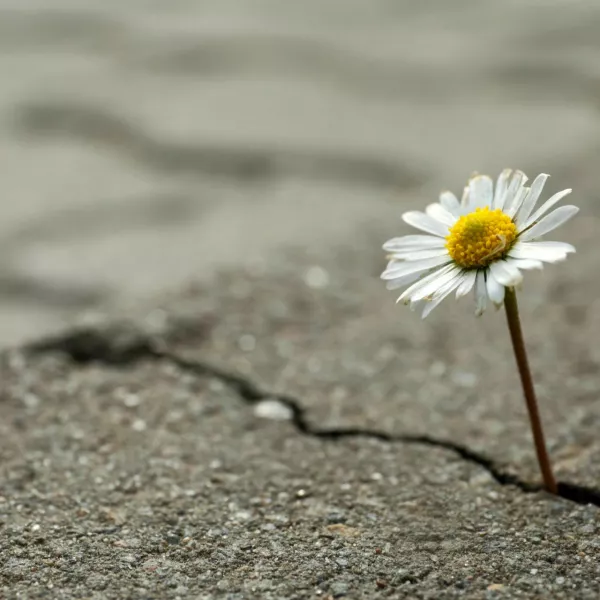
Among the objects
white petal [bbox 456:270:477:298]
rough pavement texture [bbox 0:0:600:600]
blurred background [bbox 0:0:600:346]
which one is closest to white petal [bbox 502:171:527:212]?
white petal [bbox 456:270:477:298]

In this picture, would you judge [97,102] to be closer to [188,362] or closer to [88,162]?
[88,162]

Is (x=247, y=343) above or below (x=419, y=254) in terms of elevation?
below

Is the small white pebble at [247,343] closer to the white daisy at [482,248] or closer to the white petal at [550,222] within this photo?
the white daisy at [482,248]

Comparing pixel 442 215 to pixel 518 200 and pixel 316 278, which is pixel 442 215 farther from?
pixel 316 278

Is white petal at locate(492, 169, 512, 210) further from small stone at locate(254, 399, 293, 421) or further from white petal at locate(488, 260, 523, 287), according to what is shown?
small stone at locate(254, 399, 293, 421)

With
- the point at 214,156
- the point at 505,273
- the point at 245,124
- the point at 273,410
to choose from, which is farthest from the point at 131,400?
the point at 245,124

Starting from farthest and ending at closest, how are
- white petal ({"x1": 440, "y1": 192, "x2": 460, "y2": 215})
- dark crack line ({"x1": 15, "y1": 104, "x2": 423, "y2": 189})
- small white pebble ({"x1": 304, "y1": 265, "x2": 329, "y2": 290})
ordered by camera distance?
dark crack line ({"x1": 15, "y1": 104, "x2": 423, "y2": 189}), small white pebble ({"x1": 304, "y1": 265, "x2": 329, "y2": 290}), white petal ({"x1": 440, "y1": 192, "x2": 460, "y2": 215})

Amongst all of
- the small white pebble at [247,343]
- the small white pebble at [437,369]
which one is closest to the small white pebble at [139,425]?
the small white pebble at [247,343]
